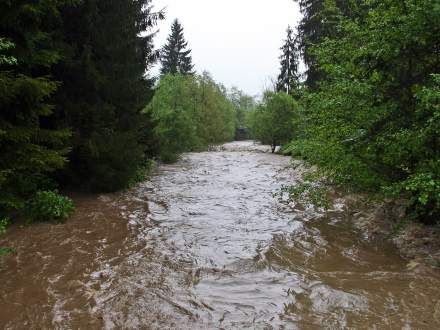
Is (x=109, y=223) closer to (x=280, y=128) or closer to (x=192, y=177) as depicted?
(x=192, y=177)

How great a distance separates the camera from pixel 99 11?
1099 cm

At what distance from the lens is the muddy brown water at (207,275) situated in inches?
179

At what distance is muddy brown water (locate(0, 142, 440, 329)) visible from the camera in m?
4.54

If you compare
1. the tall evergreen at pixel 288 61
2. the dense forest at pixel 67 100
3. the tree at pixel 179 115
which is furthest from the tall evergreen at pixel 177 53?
the dense forest at pixel 67 100

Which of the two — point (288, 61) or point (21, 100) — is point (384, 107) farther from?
point (288, 61)

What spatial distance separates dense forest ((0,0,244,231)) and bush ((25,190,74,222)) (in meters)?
0.02

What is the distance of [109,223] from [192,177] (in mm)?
7969

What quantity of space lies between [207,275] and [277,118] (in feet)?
89.7

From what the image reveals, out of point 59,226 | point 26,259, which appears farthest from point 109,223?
point 26,259

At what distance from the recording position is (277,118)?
32.0m

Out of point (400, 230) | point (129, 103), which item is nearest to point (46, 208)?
point (129, 103)

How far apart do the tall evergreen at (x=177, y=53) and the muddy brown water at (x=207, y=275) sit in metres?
41.5

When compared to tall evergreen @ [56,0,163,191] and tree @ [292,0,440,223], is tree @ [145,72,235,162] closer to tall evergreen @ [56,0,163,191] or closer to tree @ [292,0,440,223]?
tall evergreen @ [56,0,163,191]

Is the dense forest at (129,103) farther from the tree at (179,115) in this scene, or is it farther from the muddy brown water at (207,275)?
the tree at (179,115)
